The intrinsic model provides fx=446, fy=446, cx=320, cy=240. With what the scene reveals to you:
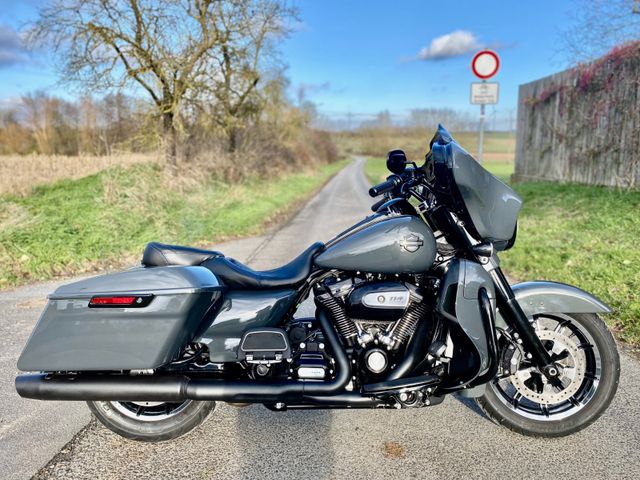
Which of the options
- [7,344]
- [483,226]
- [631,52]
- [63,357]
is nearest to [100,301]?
[63,357]

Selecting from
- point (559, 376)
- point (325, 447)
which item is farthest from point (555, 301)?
point (325, 447)

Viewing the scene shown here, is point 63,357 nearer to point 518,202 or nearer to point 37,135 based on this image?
point 518,202

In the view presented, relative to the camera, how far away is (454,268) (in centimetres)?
236

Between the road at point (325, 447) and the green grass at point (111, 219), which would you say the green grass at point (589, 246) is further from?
the green grass at point (111, 219)

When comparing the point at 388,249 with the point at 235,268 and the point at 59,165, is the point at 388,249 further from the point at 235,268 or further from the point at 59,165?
the point at 59,165

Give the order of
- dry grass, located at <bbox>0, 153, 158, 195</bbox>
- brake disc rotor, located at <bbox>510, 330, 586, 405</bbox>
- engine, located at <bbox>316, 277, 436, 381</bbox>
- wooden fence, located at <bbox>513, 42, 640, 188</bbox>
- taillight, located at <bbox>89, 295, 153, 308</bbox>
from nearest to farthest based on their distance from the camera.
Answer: taillight, located at <bbox>89, 295, 153, 308</bbox>
engine, located at <bbox>316, 277, 436, 381</bbox>
brake disc rotor, located at <bbox>510, 330, 586, 405</bbox>
wooden fence, located at <bbox>513, 42, 640, 188</bbox>
dry grass, located at <bbox>0, 153, 158, 195</bbox>

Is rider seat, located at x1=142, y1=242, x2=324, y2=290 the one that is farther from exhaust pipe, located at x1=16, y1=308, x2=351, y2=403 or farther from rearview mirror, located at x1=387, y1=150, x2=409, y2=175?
rearview mirror, located at x1=387, y1=150, x2=409, y2=175

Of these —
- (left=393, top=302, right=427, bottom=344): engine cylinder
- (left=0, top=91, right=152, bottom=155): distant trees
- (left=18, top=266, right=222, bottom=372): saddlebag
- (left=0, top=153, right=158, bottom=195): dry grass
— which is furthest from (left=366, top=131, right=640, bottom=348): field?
(left=0, top=91, right=152, bottom=155): distant trees

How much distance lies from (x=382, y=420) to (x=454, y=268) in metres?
1.13

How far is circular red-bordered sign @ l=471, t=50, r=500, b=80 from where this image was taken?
7.16 metres

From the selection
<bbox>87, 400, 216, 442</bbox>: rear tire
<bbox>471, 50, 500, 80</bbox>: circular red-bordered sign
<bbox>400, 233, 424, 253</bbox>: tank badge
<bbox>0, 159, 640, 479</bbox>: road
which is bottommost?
<bbox>0, 159, 640, 479</bbox>: road

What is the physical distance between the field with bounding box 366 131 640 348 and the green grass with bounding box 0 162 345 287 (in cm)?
555

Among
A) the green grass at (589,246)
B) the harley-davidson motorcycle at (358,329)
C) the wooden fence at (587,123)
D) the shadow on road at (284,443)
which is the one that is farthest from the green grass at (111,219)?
the wooden fence at (587,123)

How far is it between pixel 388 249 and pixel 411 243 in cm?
12
